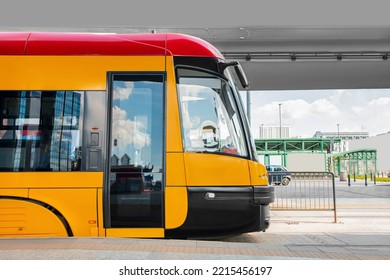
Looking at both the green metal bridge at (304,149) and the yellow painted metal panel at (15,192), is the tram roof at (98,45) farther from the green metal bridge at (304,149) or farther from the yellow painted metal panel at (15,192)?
the green metal bridge at (304,149)

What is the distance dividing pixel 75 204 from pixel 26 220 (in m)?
0.78

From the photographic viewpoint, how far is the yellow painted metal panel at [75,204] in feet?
18.9

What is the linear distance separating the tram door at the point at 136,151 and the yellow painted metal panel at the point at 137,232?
6 cm

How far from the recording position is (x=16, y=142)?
19.6ft

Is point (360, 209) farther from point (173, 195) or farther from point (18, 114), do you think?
point (18, 114)

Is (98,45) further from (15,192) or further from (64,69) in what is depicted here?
(15,192)

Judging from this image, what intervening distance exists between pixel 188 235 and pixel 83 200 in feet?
5.72

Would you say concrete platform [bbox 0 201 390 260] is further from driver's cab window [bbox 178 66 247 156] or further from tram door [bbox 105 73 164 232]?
driver's cab window [bbox 178 66 247 156]

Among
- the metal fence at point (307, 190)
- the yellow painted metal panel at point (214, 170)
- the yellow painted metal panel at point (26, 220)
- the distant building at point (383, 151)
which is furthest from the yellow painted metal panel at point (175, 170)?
the distant building at point (383, 151)

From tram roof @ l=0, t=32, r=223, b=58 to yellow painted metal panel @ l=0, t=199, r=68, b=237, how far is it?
2479 mm

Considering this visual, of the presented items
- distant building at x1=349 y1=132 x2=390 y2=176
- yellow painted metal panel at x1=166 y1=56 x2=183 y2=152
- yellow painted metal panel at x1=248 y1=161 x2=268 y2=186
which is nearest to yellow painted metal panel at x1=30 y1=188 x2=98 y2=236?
yellow painted metal panel at x1=166 y1=56 x2=183 y2=152

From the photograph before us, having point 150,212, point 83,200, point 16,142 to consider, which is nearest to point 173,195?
point 150,212

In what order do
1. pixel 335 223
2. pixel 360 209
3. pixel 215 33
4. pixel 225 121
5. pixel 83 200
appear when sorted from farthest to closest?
pixel 215 33
pixel 360 209
pixel 335 223
pixel 225 121
pixel 83 200

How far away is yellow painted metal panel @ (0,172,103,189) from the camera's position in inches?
228
